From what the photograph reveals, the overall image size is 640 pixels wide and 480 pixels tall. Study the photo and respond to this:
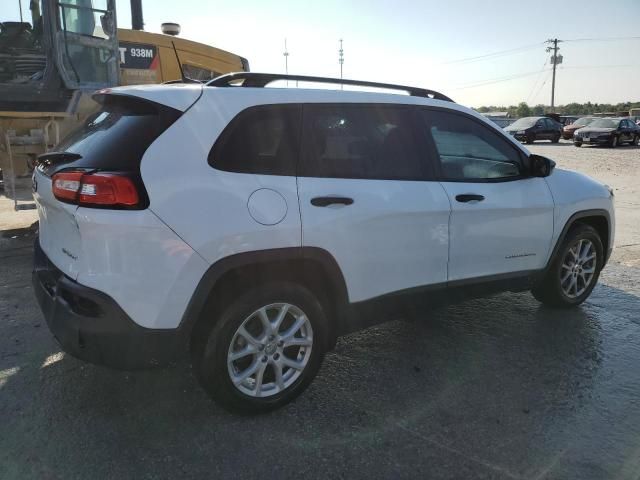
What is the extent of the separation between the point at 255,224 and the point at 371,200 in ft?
2.50

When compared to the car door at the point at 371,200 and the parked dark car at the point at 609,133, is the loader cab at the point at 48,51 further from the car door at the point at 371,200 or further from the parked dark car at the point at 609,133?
the parked dark car at the point at 609,133

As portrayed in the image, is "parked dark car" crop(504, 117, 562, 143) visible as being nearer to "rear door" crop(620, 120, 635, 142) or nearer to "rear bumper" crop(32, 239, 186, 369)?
"rear door" crop(620, 120, 635, 142)

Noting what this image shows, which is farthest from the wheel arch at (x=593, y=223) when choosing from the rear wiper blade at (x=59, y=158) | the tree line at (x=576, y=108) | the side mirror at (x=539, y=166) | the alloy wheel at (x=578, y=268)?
the tree line at (x=576, y=108)

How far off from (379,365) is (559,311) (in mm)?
1994

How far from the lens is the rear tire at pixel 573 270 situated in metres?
4.43

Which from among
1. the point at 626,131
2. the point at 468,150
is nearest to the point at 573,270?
the point at 468,150

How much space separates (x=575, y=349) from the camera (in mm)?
3906

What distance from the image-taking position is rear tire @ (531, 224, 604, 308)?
14.5 feet

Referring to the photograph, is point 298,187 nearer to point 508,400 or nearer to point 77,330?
point 77,330

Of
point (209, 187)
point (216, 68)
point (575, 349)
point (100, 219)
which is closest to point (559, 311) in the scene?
point (575, 349)

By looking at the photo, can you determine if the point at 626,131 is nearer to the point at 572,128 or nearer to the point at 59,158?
the point at 572,128

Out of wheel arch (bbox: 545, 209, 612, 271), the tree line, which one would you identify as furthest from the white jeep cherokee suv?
the tree line

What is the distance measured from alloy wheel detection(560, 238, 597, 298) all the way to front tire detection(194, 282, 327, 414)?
2534 mm

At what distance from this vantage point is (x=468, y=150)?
12.7 ft
